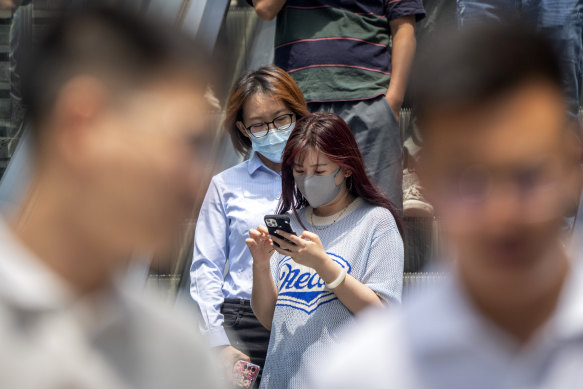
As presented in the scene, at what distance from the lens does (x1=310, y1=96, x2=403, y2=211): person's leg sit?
3.06 metres

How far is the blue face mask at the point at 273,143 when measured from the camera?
9.37ft

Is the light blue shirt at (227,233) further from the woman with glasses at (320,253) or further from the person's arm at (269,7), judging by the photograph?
the person's arm at (269,7)

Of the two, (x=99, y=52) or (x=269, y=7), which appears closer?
(x=99, y=52)

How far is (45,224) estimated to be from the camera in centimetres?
73

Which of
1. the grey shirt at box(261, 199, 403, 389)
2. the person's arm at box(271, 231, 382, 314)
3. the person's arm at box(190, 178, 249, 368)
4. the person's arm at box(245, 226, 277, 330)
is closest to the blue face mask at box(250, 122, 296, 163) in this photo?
the person's arm at box(190, 178, 249, 368)

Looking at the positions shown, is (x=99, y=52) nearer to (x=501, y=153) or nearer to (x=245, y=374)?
(x=501, y=153)

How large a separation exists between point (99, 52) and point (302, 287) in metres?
1.46

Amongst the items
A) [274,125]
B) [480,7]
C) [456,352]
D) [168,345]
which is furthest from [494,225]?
[480,7]

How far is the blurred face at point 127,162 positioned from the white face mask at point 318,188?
5.02ft

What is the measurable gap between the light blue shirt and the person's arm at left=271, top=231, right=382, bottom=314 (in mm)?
642

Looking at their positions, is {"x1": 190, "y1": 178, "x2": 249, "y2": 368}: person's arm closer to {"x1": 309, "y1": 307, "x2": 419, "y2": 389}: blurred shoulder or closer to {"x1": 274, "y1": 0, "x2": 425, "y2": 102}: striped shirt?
{"x1": 274, "y1": 0, "x2": 425, "y2": 102}: striped shirt

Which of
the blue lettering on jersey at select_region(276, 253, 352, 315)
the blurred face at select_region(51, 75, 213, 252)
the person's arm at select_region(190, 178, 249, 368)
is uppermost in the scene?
the blurred face at select_region(51, 75, 213, 252)

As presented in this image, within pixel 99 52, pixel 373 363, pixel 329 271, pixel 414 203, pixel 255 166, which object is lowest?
pixel 414 203

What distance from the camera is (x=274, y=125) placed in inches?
113
